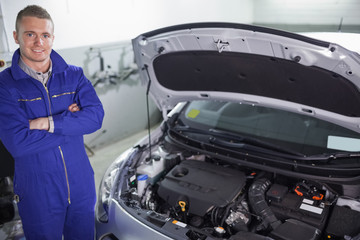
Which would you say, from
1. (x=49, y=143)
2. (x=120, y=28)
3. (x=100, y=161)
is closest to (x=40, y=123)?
(x=49, y=143)

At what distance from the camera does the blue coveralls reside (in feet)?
6.35

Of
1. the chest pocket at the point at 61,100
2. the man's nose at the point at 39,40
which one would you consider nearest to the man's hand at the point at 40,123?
the chest pocket at the point at 61,100

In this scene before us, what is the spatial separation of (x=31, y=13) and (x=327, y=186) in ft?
6.95

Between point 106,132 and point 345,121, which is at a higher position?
point 345,121

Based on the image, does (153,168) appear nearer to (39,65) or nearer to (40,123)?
(40,123)

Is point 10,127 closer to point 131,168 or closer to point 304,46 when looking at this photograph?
point 131,168

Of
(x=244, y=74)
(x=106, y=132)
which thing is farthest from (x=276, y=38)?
(x=106, y=132)

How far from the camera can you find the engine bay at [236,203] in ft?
6.21

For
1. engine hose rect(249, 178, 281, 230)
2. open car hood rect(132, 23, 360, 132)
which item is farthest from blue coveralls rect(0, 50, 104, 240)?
engine hose rect(249, 178, 281, 230)

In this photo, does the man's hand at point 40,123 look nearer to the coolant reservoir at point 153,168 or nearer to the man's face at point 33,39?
the man's face at point 33,39

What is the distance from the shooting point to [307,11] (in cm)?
612

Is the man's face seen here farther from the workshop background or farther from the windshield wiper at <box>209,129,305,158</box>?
the workshop background

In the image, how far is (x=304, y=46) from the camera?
1.73m

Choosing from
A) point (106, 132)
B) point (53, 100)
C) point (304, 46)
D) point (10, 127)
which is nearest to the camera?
point (304, 46)
